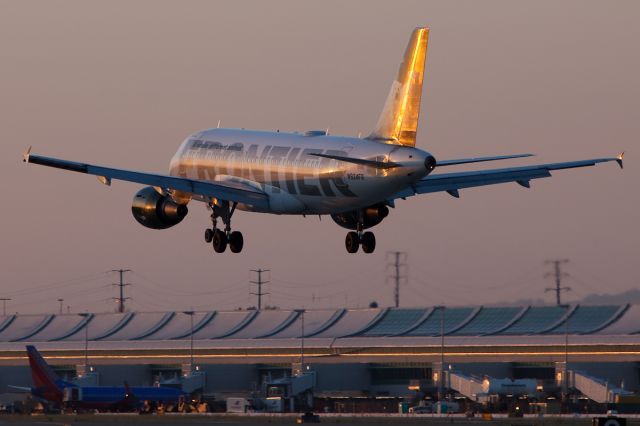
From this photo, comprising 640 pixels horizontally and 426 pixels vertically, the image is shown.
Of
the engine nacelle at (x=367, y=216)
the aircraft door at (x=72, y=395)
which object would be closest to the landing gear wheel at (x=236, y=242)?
the engine nacelle at (x=367, y=216)

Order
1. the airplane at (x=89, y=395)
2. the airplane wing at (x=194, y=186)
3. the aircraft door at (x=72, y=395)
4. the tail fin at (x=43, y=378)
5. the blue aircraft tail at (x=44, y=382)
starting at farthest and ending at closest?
1. the tail fin at (x=43, y=378)
2. the blue aircraft tail at (x=44, y=382)
3. the aircraft door at (x=72, y=395)
4. the airplane at (x=89, y=395)
5. the airplane wing at (x=194, y=186)

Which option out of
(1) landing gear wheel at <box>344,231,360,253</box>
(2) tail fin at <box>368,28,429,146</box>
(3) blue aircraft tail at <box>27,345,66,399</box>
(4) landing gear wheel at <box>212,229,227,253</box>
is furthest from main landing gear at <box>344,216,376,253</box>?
(3) blue aircraft tail at <box>27,345,66,399</box>

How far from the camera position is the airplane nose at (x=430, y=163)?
256 ft

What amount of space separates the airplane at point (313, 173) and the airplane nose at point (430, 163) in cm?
5

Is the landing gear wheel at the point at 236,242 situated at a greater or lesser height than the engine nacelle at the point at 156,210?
lesser

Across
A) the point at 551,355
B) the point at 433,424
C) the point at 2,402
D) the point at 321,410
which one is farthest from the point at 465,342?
the point at 433,424

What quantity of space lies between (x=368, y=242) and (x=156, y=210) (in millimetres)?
11894

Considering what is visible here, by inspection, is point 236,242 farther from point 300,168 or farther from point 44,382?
point 44,382

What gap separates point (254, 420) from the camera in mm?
137500

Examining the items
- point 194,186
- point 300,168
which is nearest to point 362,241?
point 300,168

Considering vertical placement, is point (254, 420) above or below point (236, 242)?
below

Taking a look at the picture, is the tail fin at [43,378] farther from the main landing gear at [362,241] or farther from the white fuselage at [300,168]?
the main landing gear at [362,241]

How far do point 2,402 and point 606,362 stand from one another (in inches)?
2722

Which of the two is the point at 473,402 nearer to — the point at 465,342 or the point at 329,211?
the point at 465,342
